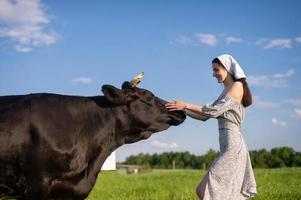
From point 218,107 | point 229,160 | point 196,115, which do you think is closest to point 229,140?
point 229,160

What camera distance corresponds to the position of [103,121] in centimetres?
778

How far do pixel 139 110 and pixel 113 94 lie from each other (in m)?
0.47

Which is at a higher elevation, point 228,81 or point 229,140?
point 228,81

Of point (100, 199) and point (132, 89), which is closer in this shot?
point (132, 89)

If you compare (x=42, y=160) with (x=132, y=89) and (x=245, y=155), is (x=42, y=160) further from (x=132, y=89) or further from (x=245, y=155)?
(x=245, y=155)

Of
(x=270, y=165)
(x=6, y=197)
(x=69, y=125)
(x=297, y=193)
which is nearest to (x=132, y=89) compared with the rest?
(x=69, y=125)

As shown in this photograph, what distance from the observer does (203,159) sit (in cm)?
10369

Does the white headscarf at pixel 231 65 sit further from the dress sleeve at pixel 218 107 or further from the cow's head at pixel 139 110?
the cow's head at pixel 139 110

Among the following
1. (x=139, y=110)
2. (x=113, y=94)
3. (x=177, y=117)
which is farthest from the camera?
(x=177, y=117)

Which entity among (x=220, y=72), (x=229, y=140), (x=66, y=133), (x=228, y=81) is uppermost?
(x=220, y=72)

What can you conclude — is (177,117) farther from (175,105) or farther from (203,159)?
(203,159)

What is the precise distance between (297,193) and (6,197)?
7468 mm

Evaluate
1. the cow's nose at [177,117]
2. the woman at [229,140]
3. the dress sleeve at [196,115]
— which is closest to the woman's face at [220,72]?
the woman at [229,140]

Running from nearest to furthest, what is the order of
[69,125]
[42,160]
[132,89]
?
[42,160]
[69,125]
[132,89]
